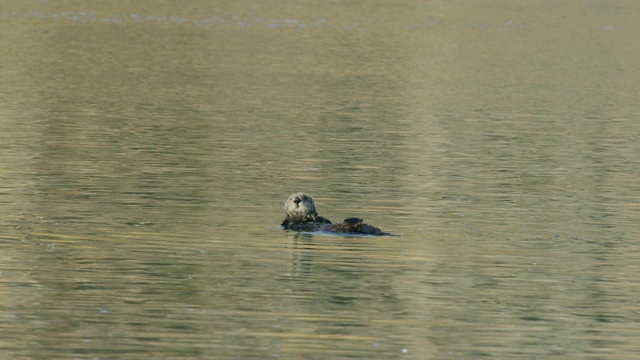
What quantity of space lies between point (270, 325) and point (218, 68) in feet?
138

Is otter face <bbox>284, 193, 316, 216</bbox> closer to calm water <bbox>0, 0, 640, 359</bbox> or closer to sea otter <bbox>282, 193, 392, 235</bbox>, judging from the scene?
sea otter <bbox>282, 193, 392, 235</bbox>

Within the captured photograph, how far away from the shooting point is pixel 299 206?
71.4 feet

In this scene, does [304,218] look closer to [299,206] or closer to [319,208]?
[299,206]

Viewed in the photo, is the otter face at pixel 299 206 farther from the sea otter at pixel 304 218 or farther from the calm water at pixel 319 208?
the calm water at pixel 319 208

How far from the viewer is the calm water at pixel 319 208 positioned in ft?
52.1

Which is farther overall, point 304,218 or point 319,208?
point 319,208

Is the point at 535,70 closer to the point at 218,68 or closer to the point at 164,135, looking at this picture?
the point at 218,68

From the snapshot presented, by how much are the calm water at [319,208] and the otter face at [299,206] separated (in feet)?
1.17

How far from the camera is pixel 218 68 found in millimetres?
57656

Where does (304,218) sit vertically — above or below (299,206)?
below

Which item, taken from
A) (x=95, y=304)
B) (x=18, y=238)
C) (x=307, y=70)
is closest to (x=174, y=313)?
(x=95, y=304)

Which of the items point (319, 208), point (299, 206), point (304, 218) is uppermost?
point (299, 206)

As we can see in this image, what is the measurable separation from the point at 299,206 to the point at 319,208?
8.85 ft

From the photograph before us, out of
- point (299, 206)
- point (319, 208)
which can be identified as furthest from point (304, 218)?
point (319, 208)
